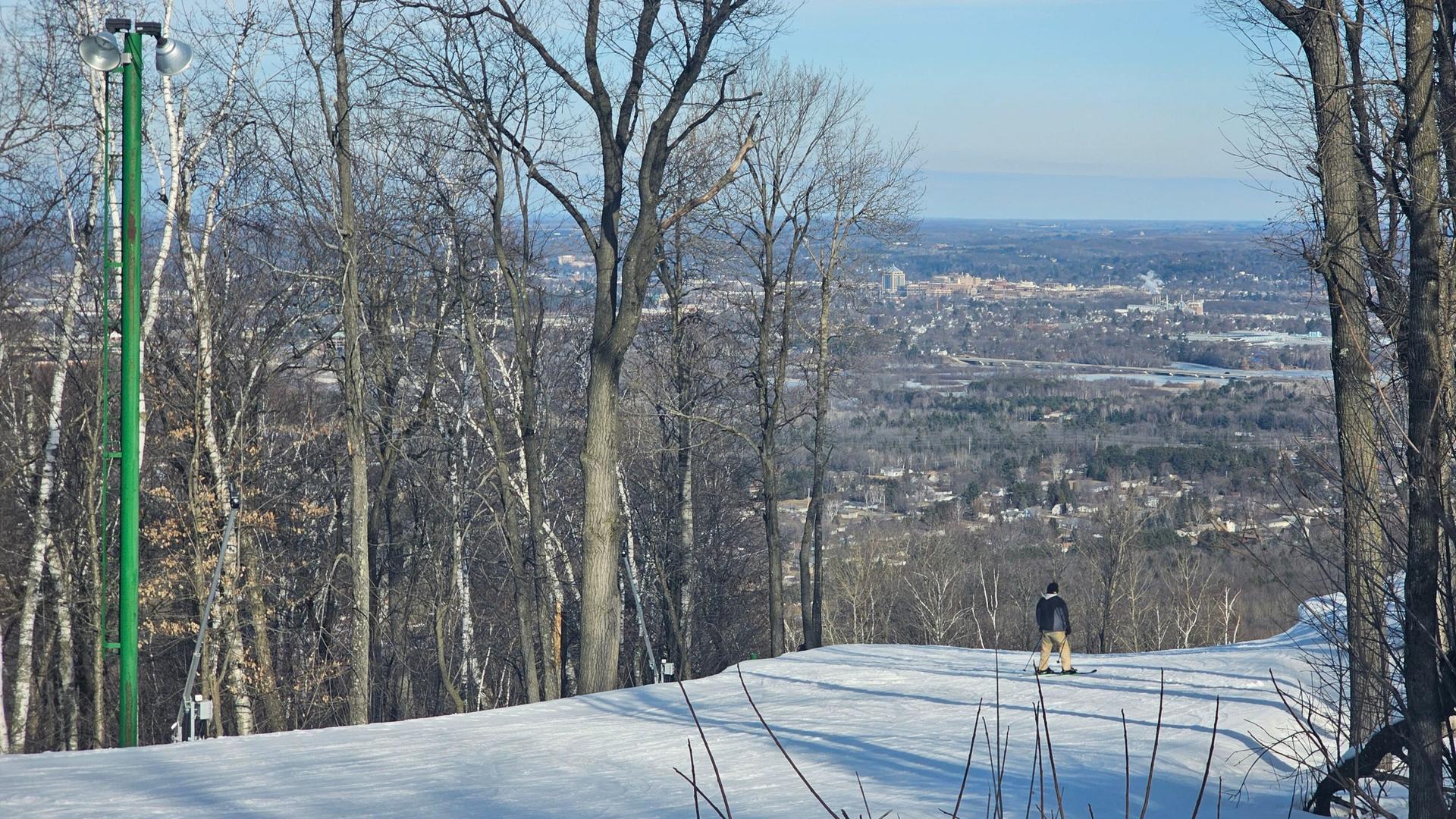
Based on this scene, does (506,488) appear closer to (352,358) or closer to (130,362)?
(352,358)

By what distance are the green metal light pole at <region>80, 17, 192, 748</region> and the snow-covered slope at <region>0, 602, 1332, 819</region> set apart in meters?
0.66

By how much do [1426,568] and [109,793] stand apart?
6.85 meters

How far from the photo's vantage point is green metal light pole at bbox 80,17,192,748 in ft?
25.7

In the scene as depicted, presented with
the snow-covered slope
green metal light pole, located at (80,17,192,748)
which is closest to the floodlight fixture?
green metal light pole, located at (80,17,192,748)

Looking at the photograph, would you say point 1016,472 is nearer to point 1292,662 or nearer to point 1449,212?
point 1292,662

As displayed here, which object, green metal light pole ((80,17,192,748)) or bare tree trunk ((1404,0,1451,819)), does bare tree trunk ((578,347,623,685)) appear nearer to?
green metal light pole ((80,17,192,748))

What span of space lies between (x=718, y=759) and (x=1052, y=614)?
219 inches

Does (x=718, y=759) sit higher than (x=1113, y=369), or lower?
lower

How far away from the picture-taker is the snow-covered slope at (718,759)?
6680 millimetres

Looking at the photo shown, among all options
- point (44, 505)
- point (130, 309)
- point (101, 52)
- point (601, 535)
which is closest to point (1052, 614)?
point (601, 535)

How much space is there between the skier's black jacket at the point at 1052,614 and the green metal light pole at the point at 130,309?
8.52 metres

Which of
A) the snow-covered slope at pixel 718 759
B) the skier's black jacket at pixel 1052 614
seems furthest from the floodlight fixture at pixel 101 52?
the skier's black jacket at pixel 1052 614

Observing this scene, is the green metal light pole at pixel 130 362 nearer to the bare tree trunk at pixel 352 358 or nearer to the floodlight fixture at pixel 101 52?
the floodlight fixture at pixel 101 52

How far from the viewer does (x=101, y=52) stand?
24.7 feet
